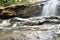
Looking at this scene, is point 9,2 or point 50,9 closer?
point 9,2

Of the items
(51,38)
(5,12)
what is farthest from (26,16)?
(51,38)

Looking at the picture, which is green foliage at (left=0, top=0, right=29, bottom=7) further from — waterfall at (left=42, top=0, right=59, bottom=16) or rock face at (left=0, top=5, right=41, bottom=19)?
waterfall at (left=42, top=0, right=59, bottom=16)

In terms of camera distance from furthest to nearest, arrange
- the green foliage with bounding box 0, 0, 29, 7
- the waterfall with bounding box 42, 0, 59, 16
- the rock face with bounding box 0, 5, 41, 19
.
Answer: the waterfall with bounding box 42, 0, 59, 16, the green foliage with bounding box 0, 0, 29, 7, the rock face with bounding box 0, 5, 41, 19

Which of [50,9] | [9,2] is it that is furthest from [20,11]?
[50,9]

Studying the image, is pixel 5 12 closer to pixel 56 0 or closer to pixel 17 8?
pixel 17 8

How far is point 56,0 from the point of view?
11.7m

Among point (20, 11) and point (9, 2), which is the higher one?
point (9, 2)

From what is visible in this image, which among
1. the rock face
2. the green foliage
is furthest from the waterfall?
the green foliage

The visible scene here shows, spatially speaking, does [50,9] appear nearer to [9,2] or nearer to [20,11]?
[20,11]

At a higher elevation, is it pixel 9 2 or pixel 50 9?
pixel 9 2

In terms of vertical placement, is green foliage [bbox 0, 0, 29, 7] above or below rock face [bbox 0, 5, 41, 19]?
above

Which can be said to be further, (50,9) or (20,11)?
(50,9)

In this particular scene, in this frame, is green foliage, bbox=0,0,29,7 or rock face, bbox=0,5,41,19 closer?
rock face, bbox=0,5,41,19

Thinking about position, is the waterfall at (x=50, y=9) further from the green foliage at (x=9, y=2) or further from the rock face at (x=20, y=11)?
the green foliage at (x=9, y=2)
